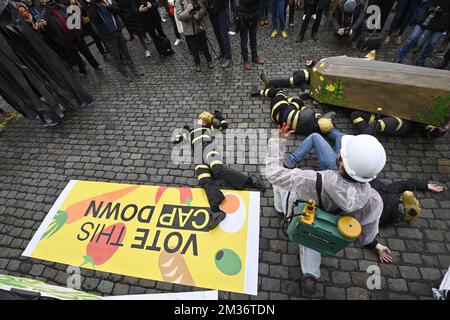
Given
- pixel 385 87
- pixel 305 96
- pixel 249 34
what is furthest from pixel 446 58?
pixel 249 34

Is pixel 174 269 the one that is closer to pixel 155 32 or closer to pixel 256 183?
pixel 256 183

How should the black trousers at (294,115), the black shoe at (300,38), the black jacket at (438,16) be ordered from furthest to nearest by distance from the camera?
the black shoe at (300,38) < the black jacket at (438,16) < the black trousers at (294,115)

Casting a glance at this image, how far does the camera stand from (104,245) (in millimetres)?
3457

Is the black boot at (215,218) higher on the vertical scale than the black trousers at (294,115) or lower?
lower

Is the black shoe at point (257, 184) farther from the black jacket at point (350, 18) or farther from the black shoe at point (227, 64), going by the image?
the black jacket at point (350, 18)

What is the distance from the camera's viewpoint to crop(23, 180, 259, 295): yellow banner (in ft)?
10.2

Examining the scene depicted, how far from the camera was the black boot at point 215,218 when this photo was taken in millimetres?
3370

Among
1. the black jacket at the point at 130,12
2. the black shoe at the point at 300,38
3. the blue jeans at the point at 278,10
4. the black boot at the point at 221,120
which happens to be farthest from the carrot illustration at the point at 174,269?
the blue jeans at the point at 278,10

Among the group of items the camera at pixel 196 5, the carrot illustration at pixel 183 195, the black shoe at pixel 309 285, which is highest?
the camera at pixel 196 5

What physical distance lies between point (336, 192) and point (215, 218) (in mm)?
1821

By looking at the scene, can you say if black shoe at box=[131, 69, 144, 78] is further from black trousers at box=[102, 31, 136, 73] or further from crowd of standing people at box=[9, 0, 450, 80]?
black trousers at box=[102, 31, 136, 73]

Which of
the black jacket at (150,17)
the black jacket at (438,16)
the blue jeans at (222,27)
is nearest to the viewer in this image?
the black jacket at (438,16)

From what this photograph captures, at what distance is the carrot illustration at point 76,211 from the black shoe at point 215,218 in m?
1.54
